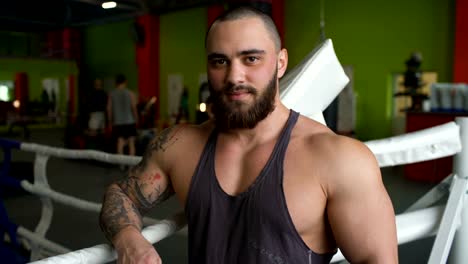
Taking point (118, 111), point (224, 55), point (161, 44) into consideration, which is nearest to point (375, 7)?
point (118, 111)

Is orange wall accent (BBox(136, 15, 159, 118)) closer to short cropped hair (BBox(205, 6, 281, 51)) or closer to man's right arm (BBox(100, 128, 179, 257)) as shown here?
man's right arm (BBox(100, 128, 179, 257))

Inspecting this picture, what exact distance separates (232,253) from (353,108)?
27.4 ft

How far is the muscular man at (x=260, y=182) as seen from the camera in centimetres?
88

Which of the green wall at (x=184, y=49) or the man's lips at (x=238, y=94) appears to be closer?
the man's lips at (x=238, y=94)

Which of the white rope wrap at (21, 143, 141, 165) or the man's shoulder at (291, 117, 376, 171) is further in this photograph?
the white rope wrap at (21, 143, 141, 165)

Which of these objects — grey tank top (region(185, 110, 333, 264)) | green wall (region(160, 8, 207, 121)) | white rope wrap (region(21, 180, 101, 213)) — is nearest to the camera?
grey tank top (region(185, 110, 333, 264))

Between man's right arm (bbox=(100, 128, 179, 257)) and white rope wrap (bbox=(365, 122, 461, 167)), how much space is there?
54cm

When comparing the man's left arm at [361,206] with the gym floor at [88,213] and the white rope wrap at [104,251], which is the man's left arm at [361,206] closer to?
the white rope wrap at [104,251]

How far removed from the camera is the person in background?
736 cm

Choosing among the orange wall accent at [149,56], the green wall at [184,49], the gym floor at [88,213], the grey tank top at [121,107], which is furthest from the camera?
the orange wall accent at [149,56]

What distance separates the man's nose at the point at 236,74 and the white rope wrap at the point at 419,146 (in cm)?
39

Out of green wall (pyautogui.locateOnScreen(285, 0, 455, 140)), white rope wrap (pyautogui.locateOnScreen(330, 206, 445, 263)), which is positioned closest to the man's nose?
white rope wrap (pyautogui.locateOnScreen(330, 206, 445, 263))

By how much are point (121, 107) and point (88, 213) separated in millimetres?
2385

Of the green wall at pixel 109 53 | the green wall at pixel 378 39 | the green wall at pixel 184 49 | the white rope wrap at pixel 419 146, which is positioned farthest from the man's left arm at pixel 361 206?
the green wall at pixel 109 53
